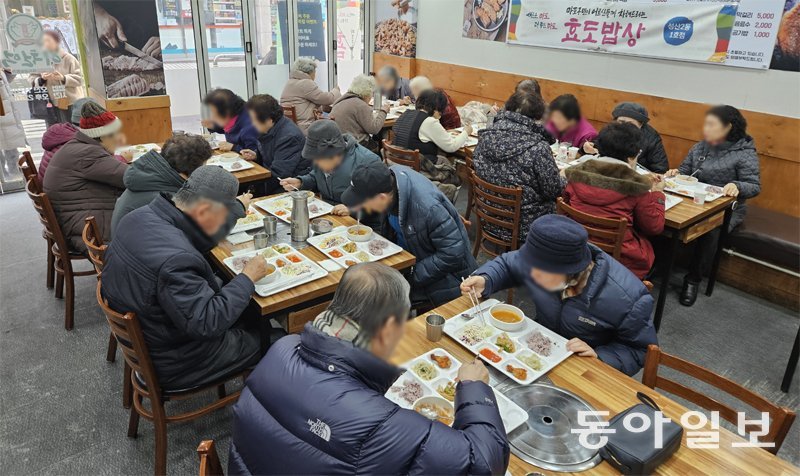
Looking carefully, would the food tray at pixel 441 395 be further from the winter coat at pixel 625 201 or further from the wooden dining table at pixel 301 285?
the winter coat at pixel 625 201

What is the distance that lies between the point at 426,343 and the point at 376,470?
925 millimetres

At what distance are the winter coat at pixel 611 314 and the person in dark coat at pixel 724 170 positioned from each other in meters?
2.56

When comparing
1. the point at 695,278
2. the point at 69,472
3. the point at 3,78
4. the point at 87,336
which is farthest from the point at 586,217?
the point at 3,78

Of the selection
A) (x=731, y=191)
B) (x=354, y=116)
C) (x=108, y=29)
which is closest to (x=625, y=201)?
(x=731, y=191)

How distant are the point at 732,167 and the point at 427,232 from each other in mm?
3050

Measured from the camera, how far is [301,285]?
266 cm

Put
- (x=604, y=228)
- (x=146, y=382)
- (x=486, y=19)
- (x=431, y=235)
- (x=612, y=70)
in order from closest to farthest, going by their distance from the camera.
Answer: (x=146, y=382)
(x=431, y=235)
(x=604, y=228)
(x=612, y=70)
(x=486, y=19)

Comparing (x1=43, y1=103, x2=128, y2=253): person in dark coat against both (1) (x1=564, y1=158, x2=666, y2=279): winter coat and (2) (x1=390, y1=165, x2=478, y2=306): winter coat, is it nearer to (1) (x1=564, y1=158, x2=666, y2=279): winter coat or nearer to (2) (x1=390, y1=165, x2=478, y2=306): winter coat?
(2) (x1=390, y1=165, x2=478, y2=306): winter coat

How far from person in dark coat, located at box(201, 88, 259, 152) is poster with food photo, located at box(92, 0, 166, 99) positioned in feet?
7.53

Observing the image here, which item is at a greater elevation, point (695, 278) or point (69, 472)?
point (695, 278)

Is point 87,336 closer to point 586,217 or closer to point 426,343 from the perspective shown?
point 426,343

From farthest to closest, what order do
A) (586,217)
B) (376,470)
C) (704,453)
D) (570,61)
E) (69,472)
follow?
(570,61), (586,217), (69,472), (704,453), (376,470)

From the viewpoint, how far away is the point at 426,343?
86.3 inches

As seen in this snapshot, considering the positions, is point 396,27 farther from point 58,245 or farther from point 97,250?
point 97,250
